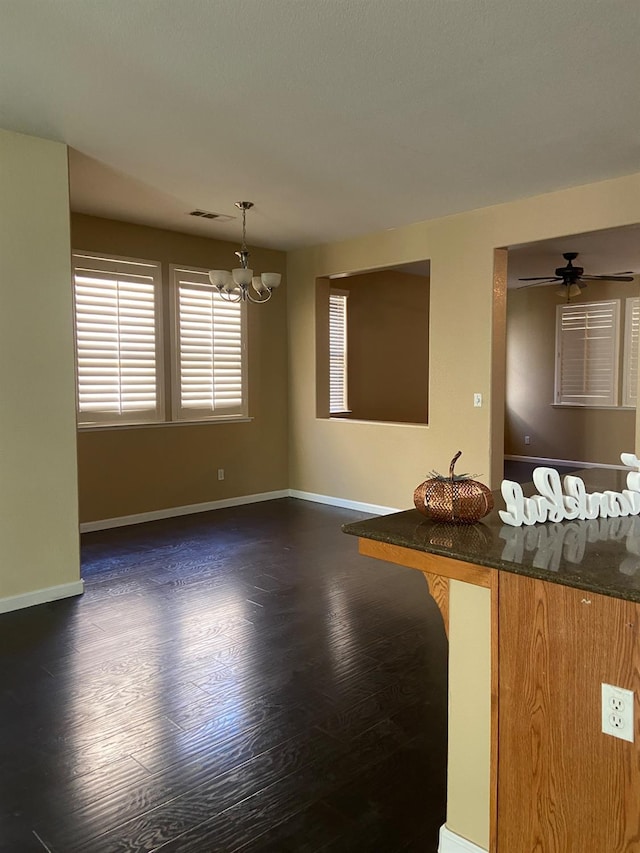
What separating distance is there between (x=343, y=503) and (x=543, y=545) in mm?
5074

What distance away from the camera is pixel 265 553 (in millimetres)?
4961

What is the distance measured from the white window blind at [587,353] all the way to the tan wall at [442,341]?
4.31 m

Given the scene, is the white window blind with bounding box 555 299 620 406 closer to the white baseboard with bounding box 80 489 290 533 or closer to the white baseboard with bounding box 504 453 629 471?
the white baseboard with bounding box 504 453 629 471

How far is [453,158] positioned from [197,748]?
3.56 meters

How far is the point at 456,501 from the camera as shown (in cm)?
183

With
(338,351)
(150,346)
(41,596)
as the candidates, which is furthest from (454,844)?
(338,351)

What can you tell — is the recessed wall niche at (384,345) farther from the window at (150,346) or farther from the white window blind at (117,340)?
the white window blind at (117,340)

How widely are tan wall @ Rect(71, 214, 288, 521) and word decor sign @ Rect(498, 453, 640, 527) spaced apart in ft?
14.9

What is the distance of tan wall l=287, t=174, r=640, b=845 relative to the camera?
4.80m

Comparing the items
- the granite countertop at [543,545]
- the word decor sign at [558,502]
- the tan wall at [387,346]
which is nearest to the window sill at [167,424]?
the tan wall at [387,346]

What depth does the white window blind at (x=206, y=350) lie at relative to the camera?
6.21m

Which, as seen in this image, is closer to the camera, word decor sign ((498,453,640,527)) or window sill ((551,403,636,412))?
word decor sign ((498,453,640,527))

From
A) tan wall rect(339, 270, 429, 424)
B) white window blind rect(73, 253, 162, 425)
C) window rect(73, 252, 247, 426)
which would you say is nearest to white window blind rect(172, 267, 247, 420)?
window rect(73, 252, 247, 426)

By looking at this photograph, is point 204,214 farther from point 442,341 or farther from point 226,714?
point 226,714
